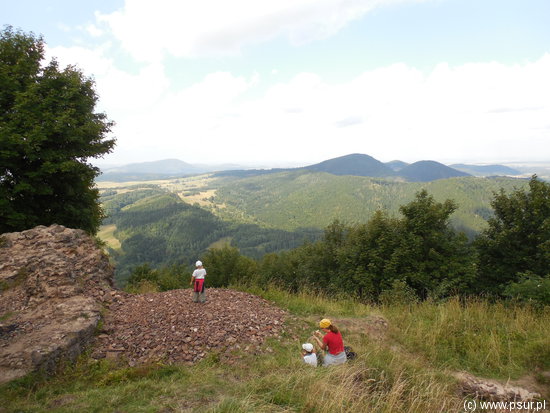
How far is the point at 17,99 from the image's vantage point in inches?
474

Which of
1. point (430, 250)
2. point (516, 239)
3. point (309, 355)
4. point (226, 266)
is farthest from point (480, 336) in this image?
point (226, 266)

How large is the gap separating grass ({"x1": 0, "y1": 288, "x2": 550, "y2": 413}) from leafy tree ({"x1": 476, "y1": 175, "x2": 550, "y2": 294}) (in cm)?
1780

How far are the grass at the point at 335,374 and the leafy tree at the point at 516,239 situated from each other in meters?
17.8

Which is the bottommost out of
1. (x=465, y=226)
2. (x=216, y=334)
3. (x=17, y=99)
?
(x=465, y=226)

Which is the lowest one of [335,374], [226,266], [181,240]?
[181,240]

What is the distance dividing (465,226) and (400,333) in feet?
641

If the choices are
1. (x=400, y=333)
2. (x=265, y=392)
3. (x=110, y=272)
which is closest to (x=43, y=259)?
(x=110, y=272)

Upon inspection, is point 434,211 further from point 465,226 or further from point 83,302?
point 465,226

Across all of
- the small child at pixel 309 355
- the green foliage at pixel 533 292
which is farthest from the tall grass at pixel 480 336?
the small child at pixel 309 355

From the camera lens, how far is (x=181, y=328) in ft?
24.2

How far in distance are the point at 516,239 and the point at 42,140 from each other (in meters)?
32.8

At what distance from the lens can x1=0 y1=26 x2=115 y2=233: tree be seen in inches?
468

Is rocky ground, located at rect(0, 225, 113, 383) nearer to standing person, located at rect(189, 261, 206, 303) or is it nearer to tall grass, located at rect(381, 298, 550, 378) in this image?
standing person, located at rect(189, 261, 206, 303)

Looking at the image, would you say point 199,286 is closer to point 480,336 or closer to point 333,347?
point 333,347
